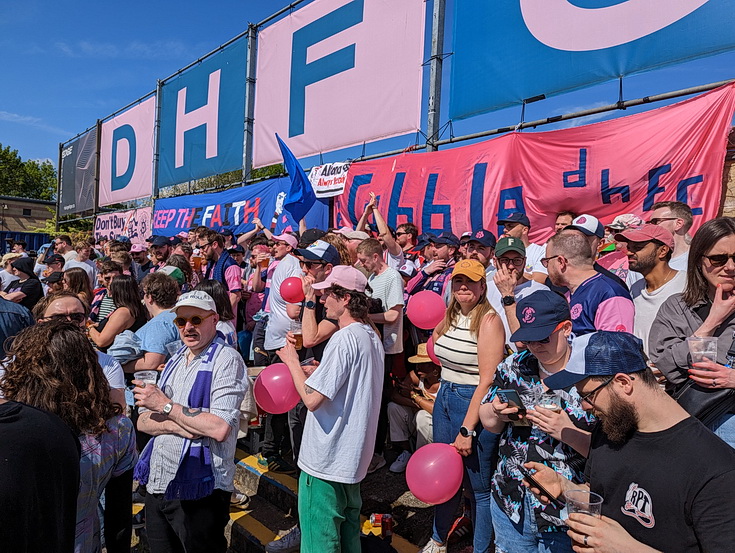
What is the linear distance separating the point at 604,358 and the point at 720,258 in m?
1.18

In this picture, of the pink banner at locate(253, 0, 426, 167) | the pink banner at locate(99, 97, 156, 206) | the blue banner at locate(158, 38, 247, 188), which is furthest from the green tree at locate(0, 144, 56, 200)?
the pink banner at locate(253, 0, 426, 167)

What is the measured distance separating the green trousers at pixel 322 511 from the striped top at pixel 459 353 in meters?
0.89

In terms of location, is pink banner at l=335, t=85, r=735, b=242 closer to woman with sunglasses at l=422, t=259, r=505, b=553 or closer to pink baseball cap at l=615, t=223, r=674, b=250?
pink baseball cap at l=615, t=223, r=674, b=250

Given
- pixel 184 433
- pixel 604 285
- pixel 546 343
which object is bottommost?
pixel 184 433

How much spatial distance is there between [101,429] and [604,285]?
2538mm

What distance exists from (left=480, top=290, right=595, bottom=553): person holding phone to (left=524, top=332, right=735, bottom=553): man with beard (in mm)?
250

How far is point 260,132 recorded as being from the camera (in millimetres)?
10836

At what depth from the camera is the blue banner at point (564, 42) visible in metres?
4.54

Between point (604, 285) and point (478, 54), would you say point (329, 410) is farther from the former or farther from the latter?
point (478, 54)

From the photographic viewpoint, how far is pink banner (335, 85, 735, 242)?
14.1 ft

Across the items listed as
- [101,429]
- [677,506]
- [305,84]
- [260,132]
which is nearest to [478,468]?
[677,506]

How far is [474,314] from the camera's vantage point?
2906 mm

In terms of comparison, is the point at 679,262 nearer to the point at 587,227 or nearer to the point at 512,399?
the point at 587,227

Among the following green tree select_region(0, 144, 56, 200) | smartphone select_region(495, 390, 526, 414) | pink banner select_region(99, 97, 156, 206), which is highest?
green tree select_region(0, 144, 56, 200)
